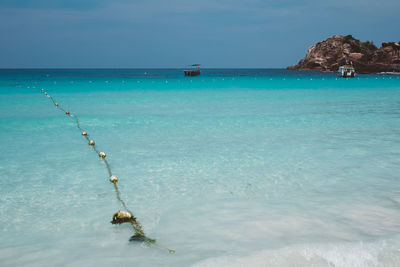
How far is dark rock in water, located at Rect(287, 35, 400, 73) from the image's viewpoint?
107500 millimetres

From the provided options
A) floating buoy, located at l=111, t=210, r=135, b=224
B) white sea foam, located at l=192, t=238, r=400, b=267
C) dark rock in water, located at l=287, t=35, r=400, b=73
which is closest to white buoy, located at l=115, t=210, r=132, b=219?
floating buoy, located at l=111, t=210, r=135, b=224

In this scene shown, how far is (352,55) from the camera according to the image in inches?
4715

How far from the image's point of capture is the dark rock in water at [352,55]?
353ft

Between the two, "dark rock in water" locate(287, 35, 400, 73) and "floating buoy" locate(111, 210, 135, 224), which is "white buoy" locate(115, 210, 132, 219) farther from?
"dark rock in water" locate(287, 35, 400, 73)

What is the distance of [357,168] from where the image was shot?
6348 millimetres

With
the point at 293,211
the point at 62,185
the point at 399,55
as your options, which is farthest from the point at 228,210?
the point at 399,55

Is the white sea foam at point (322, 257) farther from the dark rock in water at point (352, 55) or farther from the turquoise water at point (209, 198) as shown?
the dark rock in water at point (352, 55)

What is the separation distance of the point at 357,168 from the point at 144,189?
394 centimetres

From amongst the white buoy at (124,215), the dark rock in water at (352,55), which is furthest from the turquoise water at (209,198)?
the dark rock in water at (352,55)

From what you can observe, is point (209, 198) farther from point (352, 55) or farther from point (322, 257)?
point (352, 55)

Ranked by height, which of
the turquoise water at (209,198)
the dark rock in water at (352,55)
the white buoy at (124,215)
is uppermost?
the dark rock in water at (352,55)

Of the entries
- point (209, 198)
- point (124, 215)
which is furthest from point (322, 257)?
point (124, 215)

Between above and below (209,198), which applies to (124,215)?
above

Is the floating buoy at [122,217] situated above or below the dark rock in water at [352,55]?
below
